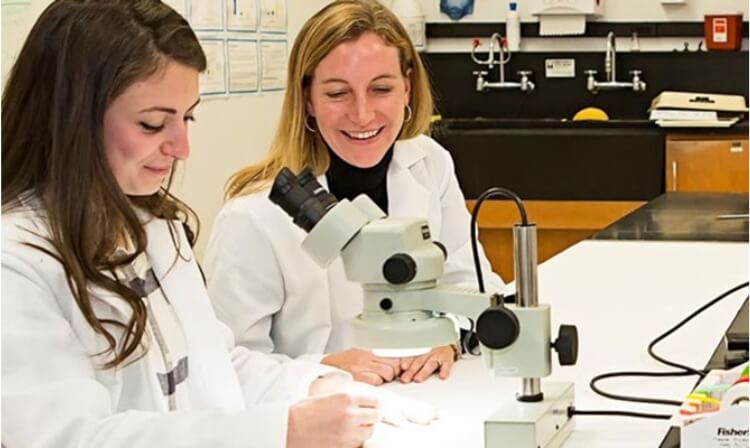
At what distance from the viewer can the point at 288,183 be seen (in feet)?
4.47

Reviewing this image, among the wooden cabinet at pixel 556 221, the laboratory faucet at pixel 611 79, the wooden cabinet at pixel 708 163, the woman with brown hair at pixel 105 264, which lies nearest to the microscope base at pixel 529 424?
the woman with brown hair at pixel 105 264

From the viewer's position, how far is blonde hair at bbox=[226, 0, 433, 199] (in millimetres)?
2100

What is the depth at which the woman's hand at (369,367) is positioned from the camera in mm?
1790

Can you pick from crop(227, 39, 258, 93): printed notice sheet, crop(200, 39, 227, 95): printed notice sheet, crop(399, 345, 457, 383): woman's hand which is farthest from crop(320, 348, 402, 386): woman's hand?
crop(227, 39, 258, 93): printed notice sheet

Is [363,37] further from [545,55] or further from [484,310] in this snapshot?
[545,55]

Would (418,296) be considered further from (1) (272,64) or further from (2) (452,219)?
(1) (272,64)

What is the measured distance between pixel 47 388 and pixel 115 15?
48 cm

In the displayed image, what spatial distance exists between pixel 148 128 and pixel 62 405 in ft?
1.20

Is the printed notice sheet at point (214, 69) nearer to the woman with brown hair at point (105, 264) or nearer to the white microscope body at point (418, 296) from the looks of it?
the woman with brown hair at point (105, 264)

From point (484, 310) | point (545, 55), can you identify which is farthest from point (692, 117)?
point (484, 310)

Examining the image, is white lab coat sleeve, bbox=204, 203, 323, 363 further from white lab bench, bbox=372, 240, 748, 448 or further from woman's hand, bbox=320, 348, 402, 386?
white lab bench, bbox=372, 240, 748, 448

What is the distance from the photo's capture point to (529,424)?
1.37 m

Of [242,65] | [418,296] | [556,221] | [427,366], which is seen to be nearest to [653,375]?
[427,366]

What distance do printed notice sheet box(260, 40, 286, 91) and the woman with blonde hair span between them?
264 cm
